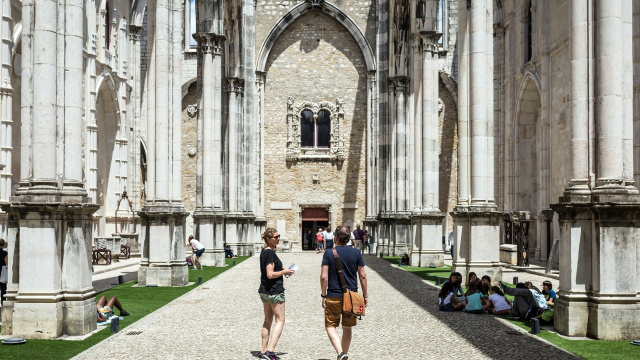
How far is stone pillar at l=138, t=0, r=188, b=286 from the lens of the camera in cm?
1647

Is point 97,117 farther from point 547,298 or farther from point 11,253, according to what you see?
point 547,298

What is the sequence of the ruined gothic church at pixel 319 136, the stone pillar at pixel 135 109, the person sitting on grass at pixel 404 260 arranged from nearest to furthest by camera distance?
1. the ruined gothic church at pixel 319 136
2. the person sitting on grass at pixel 404 260
3. the stone pillar at pixel 135 109

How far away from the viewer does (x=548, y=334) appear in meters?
9.88

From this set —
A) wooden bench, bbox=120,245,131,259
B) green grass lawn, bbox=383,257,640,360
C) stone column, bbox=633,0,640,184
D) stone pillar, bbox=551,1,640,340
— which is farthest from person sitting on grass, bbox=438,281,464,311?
wooden bench, bbox=120,245,131,259

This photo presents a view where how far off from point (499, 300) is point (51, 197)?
7.64 m

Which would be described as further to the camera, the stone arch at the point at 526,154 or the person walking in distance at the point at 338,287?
the stone arch at the point at 526,154

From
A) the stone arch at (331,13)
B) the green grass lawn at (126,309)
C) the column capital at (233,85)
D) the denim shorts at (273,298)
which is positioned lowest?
the green grass lawn at (126,309)

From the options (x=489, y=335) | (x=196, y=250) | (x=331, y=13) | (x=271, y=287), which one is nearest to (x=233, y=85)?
(x=331, y=13)

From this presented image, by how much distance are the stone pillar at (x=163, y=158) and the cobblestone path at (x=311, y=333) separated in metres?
1.48

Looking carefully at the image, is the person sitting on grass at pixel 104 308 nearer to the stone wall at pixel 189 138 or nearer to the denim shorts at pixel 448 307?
the denim shorts at pixel 448 307

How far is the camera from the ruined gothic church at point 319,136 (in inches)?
390

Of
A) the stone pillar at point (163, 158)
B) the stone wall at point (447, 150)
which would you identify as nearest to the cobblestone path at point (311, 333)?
the stone pillar at point (163, 158)

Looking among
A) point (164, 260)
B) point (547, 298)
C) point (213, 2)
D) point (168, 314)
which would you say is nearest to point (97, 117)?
point (213, 2)

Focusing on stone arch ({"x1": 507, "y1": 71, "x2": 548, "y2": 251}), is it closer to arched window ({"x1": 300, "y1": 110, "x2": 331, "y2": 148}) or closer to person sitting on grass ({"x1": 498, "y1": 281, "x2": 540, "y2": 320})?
arched window ({"x1": 300, "y1": 110, "x2": 331, "y2": 148})
